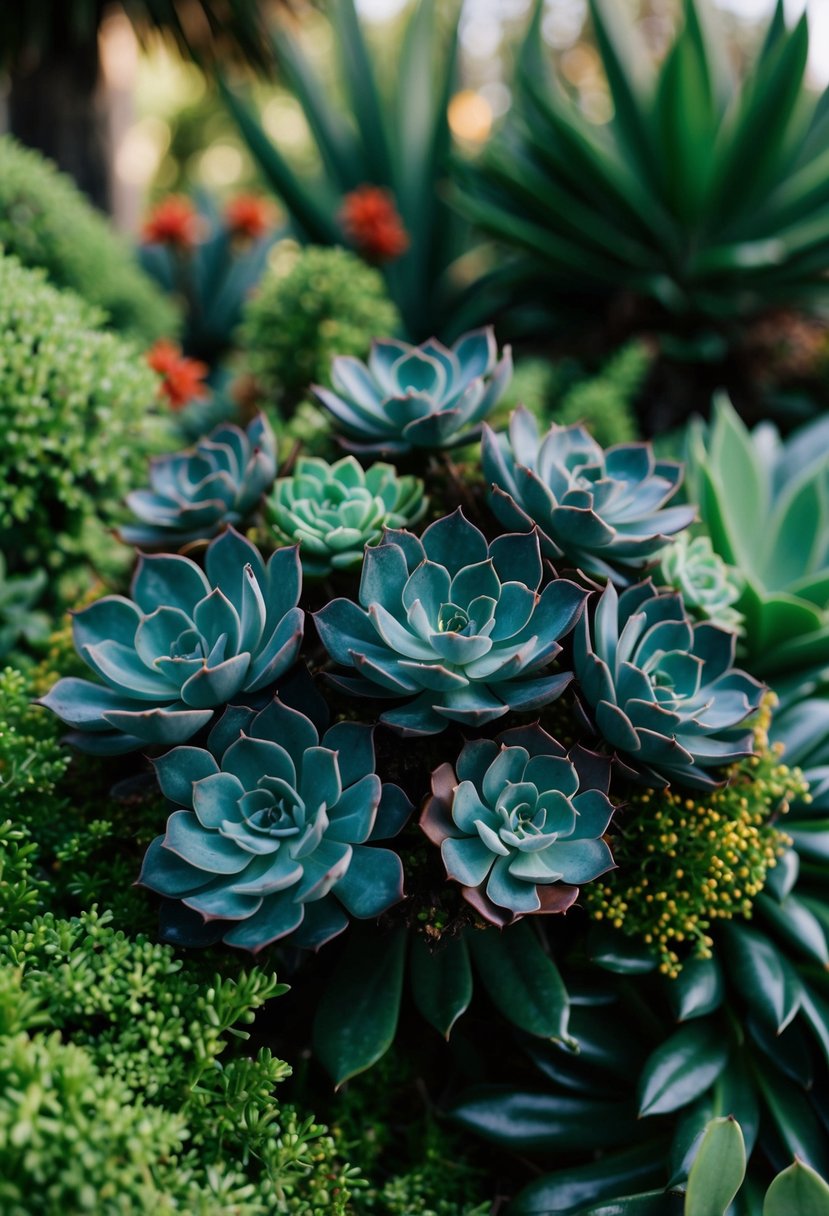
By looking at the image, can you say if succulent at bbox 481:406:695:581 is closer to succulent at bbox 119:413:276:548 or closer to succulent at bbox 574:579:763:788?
succulent at bbox 574:579:763:788

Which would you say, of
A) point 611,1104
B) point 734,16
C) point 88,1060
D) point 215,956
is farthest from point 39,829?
point 734,16

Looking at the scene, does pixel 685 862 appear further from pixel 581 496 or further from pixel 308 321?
pixel 308 321

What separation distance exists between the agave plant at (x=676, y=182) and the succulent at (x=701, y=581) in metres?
1.39

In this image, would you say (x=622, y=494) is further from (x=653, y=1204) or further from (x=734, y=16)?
(x=734, y=16)

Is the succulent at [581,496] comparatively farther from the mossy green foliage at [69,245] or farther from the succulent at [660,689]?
the mossy green foliage at [69,245]

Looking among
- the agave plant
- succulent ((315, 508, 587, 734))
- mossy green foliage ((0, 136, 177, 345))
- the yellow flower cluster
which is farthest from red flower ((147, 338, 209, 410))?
the yellow flower cluster

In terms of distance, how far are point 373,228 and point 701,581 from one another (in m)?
1.85

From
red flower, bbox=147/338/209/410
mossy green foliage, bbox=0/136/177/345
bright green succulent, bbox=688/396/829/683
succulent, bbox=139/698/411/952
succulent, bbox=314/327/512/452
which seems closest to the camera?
succulent, bbox=139/698/411/952

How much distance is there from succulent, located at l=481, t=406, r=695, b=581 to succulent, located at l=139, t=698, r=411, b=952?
43 cm

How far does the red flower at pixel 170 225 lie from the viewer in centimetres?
322

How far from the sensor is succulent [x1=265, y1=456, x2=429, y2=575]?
4.52 ft

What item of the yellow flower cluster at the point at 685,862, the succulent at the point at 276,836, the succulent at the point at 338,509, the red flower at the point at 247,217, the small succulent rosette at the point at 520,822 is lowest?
the yellow flower cluster at the point at 685,862

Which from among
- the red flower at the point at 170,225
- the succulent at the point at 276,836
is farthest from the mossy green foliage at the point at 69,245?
the succulent at the point at 276,836

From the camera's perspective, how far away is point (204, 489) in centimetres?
158
